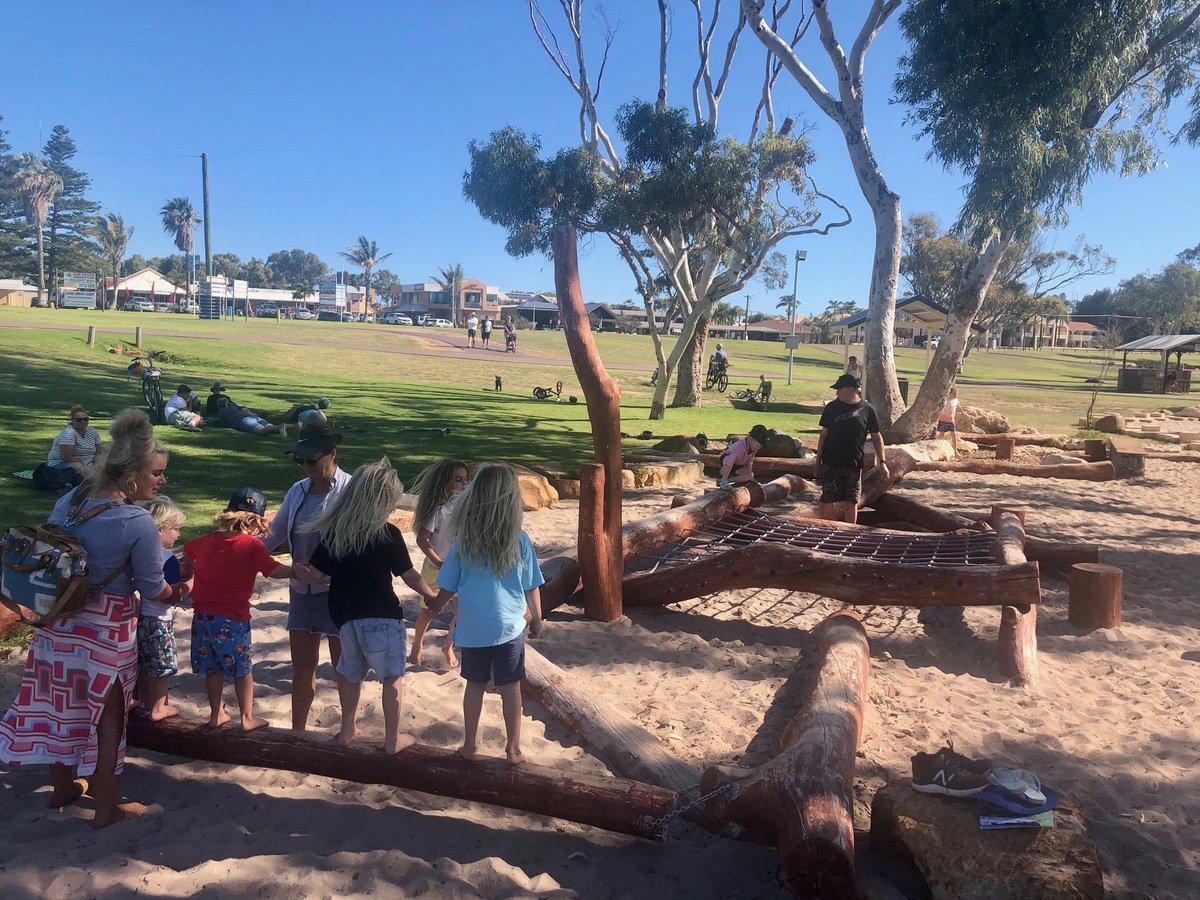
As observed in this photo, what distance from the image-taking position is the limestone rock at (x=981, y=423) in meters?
19.1

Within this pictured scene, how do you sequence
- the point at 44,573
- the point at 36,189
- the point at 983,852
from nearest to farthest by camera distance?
1. the point at 983,852
2. the point at 44,573
3. the point at 36,189

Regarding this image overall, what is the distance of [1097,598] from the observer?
5922 mm

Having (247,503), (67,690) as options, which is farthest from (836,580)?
(67,690)

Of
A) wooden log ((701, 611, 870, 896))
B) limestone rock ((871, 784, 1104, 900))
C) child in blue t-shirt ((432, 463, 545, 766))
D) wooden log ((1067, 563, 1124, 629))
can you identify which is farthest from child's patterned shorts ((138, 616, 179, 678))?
wooden log ((1067, 563, 1124, 629))

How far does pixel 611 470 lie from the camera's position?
5668 millimetres

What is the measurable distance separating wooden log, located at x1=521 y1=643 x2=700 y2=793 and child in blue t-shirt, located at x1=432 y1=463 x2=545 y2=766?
1.64 feet

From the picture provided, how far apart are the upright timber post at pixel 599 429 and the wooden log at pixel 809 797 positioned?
1.99 m

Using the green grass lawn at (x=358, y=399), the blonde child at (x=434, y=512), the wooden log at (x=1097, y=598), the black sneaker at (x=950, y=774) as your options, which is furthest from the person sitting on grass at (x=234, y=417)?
the black sneaker at (x=950, y=774)

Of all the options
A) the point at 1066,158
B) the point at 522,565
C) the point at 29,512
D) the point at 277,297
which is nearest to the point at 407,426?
the point at 29,512

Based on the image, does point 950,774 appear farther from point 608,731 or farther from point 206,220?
point 206,220

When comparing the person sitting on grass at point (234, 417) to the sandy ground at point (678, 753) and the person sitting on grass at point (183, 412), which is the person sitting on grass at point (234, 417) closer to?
the person sitting on grass at point (183, 412)

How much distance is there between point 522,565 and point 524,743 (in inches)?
39.4

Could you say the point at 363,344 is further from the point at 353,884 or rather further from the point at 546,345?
the point at 353,884

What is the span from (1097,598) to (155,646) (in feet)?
18.8
